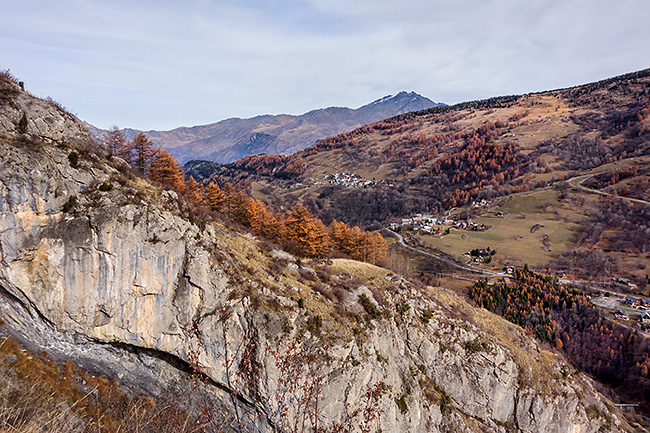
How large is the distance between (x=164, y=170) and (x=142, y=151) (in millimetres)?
3082

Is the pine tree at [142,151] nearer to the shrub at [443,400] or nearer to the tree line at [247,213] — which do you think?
the tree line at [247,213]

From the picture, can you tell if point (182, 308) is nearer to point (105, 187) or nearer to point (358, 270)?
point (105, 187)

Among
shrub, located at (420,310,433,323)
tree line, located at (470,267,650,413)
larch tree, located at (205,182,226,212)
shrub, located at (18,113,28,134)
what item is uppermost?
shrub, located at (18,113,28,134)

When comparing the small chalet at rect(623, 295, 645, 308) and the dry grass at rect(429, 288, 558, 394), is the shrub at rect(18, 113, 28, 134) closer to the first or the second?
the dry grass at rect(429, 288, 558, 394)

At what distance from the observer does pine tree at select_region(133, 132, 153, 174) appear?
34531 mm

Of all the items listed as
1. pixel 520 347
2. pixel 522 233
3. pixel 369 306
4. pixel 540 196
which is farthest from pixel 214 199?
pixel 540 196

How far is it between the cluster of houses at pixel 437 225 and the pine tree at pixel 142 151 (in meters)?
97.4

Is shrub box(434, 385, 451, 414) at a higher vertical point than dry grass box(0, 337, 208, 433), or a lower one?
lower

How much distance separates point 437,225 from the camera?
12031 centimetres

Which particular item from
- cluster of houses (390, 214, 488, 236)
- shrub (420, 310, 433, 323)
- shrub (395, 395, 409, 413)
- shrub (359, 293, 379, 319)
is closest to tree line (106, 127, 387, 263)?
shrub (359, 293, 379, 319)

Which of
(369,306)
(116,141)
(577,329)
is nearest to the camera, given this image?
(369,306)

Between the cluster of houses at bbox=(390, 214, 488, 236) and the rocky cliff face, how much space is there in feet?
294

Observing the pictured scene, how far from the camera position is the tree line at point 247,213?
3456 cm

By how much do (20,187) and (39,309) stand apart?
668 centimetres
